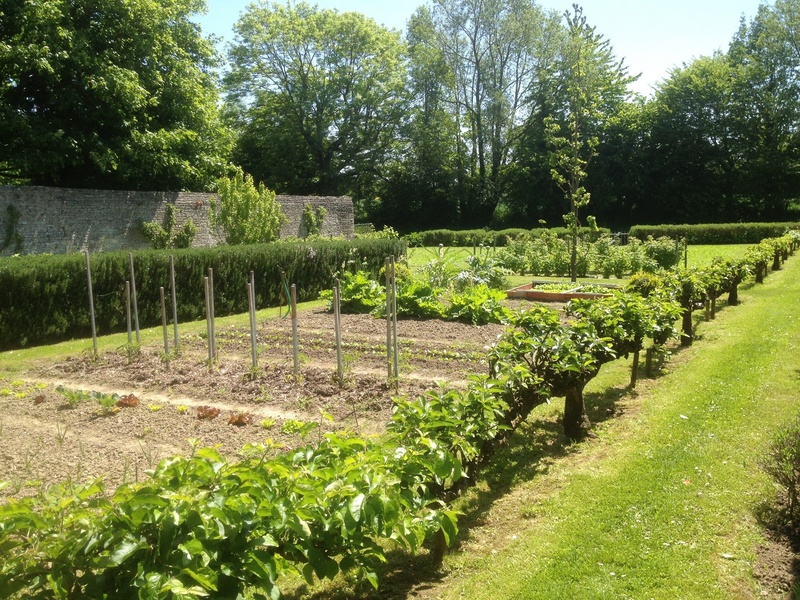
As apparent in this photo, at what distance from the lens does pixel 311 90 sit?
130ft

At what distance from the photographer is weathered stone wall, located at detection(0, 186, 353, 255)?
14812 mm

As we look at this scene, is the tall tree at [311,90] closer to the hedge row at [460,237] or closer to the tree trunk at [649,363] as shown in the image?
the hedge row at [460,237]

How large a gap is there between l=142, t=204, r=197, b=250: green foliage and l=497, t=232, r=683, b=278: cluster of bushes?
869 cm

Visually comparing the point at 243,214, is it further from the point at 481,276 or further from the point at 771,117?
the point at 771,117

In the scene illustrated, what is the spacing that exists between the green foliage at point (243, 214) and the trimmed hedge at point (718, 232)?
1870 centimetres

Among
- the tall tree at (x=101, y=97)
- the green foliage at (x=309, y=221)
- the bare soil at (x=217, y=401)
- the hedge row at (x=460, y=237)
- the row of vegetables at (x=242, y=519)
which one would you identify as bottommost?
the bare soil at (x=217, y=401)

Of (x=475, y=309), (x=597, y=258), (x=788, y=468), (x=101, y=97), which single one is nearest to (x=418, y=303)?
(x=475, y=309)

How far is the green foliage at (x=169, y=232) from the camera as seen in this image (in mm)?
18031

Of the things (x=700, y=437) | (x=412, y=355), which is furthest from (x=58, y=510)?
(x=412, y=355)

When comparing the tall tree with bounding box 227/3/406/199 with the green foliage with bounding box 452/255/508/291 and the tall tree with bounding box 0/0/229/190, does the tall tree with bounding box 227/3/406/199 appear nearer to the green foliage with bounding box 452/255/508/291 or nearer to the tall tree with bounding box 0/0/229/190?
the tall tree with bounding box 0/0/229/190

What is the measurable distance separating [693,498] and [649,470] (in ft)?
1.64

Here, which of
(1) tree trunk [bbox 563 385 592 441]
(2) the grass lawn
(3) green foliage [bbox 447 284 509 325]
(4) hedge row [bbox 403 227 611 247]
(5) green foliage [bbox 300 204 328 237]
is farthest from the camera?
(4) hedge row [bbox 403 227 611 247]

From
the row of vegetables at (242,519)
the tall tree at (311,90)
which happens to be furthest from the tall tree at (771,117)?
the row of vegetables at (242,519)

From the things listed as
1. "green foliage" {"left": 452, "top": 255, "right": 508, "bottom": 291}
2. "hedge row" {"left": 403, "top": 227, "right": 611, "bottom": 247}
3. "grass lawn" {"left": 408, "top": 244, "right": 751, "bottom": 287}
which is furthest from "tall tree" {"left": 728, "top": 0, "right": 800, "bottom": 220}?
"green foliage" {"left": 452, "top": 255, "right": 508, "bottom": 291}
